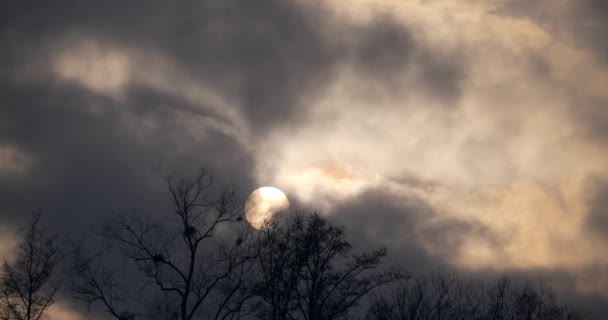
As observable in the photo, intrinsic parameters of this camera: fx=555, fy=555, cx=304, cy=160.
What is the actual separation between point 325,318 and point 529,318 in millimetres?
15611

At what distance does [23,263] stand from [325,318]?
60.8ft

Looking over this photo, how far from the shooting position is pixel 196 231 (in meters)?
31.3

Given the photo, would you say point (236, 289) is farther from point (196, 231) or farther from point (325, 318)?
point (325, 318)

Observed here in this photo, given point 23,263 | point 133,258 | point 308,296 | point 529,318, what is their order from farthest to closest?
point 529,318
point 308,296
point 23,263
point 133,258

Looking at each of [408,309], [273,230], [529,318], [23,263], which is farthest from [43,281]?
[529,318]

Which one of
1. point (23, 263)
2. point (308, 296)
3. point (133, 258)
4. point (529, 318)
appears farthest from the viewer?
point (529, 318)

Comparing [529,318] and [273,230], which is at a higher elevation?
[273,230]

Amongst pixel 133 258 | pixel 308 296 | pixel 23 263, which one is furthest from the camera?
pixel 308 296

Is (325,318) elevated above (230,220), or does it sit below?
below

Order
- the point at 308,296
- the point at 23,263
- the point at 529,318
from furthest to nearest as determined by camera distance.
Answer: the point at 529,318
the point at 308,296
the point at 23,263

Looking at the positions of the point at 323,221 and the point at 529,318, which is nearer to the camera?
the point at 323,221

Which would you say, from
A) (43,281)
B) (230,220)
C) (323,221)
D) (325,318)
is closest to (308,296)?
(325,318)

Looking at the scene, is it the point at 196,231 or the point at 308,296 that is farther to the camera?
the point at 308,296

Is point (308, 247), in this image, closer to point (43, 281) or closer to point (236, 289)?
point (236, 289)
